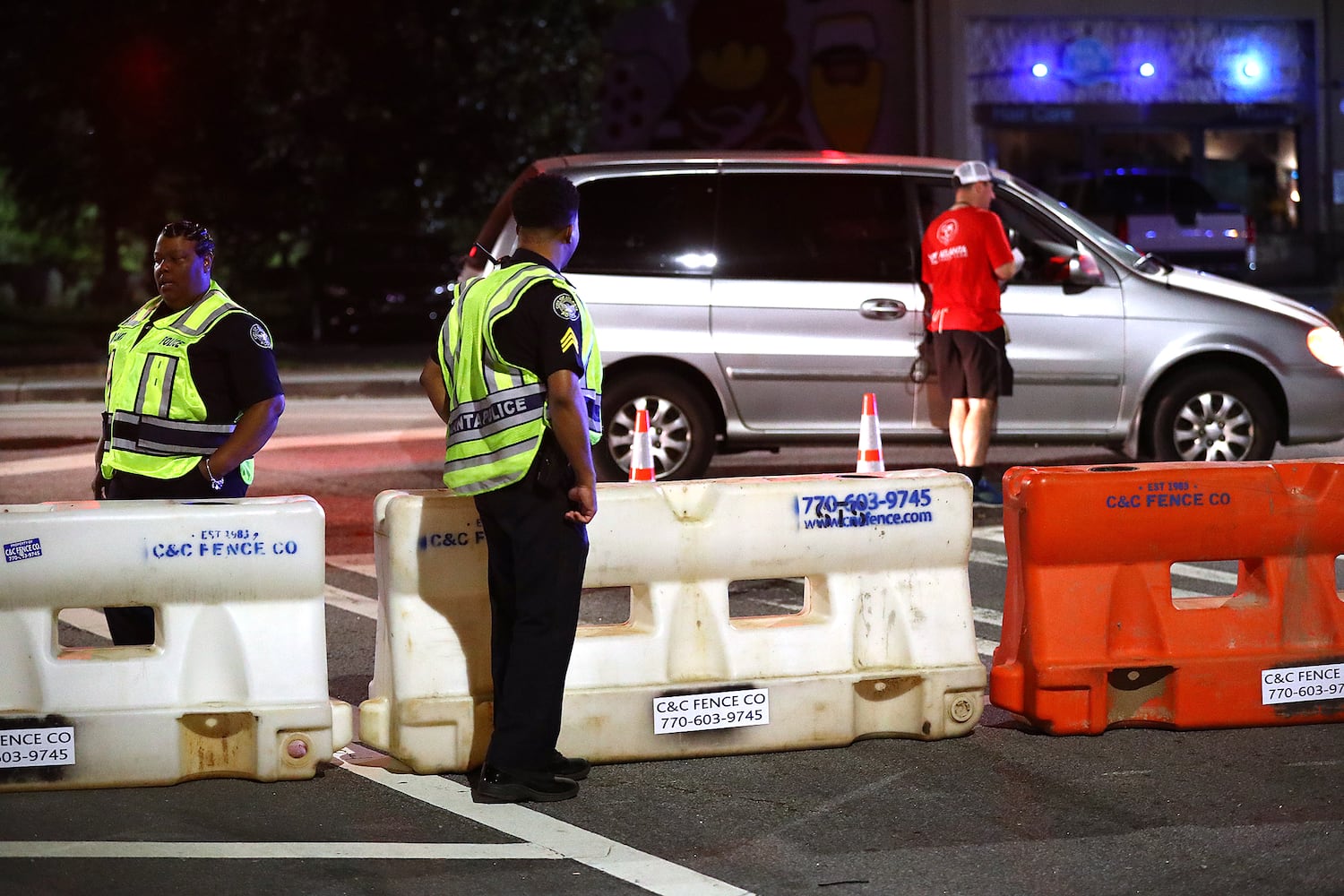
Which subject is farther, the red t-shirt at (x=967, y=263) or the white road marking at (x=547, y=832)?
the red t-shirt at (x=967, y=263)

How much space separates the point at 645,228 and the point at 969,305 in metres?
1.88

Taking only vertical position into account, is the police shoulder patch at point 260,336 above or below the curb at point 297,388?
above

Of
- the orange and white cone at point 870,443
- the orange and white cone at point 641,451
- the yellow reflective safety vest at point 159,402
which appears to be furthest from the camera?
the orange and white cone at point 870,443

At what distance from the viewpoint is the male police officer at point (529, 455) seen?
5.13m

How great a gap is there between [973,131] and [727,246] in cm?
2116

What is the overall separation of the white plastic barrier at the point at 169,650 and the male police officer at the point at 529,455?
1.82ft

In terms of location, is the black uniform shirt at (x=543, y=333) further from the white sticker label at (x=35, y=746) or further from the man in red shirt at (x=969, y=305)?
the man in red shirt at (x=969, y=305)

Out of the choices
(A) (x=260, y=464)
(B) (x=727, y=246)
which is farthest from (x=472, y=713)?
(A) (x=260, y=464)

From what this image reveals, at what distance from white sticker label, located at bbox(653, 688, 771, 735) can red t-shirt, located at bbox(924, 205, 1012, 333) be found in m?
4.72

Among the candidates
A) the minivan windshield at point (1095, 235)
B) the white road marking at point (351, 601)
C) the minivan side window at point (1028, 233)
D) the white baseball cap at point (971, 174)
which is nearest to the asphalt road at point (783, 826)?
the white road marking at point (351, 601)

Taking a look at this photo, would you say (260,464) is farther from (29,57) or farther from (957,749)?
(29,57)

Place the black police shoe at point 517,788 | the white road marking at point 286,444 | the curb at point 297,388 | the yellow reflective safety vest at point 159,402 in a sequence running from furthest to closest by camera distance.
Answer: the curb at point 297,388
the white road marking at point 286,444
the yellow reflective safety vest at point 159,402
the black police shoe at point 517,788

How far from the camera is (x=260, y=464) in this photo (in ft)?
42.3

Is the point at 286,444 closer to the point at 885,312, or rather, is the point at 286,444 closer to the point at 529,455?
the point at 885,312
